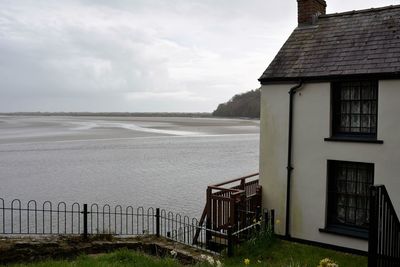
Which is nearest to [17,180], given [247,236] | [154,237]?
[154,237]

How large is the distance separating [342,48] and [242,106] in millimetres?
151813

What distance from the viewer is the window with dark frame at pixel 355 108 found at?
40.2ft

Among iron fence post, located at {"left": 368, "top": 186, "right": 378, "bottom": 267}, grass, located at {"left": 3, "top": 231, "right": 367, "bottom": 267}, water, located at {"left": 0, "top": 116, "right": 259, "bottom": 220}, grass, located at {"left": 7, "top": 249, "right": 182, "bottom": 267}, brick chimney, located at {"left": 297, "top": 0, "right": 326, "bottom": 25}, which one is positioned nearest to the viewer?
iron fence post, located at {"left": 368, "top": 186, "right": 378, "bottom": 267}

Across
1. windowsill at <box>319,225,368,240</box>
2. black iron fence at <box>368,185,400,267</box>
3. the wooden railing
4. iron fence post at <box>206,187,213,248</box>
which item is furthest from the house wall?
black iron fence at <box>368,185,400,267</box>

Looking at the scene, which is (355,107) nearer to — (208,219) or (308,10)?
(308,10)

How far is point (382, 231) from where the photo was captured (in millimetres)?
7617

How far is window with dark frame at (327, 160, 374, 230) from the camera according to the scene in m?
12.2

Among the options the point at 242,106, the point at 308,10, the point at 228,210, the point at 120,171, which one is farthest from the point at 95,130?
the point at 242,106

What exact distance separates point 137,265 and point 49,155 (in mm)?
34292

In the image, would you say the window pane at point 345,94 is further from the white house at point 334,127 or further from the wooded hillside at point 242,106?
the wooded hillside at point 242,106

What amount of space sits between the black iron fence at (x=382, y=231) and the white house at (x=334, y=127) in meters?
3.77

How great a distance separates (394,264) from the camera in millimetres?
8117

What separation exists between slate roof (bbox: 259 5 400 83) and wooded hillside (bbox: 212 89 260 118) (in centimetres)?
12961

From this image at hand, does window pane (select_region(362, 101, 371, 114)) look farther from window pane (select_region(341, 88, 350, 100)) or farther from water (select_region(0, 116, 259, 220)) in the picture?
water (select_region(0, 116, 259, 220))
